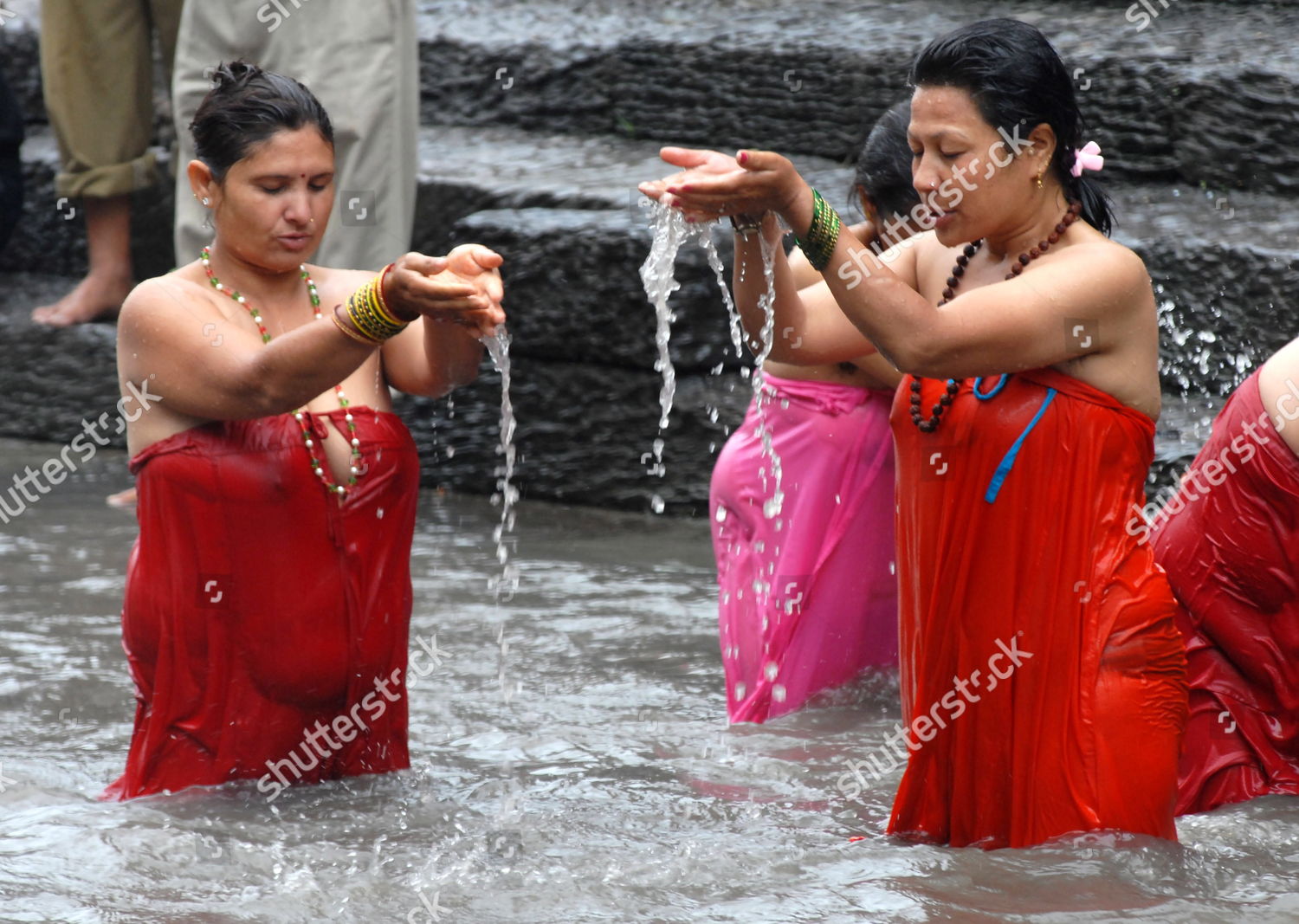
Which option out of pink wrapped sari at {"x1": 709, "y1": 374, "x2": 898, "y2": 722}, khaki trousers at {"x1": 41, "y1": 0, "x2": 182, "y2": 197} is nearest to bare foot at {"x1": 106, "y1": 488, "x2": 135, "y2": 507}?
khaki trousers at {"x1": 41, "y1": 0, "x2": 182, "y2": 197}

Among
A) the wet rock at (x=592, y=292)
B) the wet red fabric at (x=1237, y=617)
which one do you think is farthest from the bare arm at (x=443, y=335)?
the wet rock at (x=592, y=292)

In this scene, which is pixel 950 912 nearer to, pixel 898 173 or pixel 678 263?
pixel 898 173

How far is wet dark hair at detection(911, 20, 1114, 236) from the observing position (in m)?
3.02

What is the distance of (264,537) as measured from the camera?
351 centimetres

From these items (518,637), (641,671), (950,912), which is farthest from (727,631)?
(950,912)

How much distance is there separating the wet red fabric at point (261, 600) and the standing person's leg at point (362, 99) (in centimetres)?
238

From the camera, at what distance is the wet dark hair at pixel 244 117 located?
11.5 feet

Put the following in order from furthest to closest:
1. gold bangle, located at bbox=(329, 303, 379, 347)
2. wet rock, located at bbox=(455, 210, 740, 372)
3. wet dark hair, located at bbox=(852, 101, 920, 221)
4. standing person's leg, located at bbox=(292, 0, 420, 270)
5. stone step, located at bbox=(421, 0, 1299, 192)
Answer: wet rock, located at bbox=(455, 210, 740, 372) < stone step, located at bbox=(421, 0, 1299, 192) < standing person's leg, located at bbox=(292, 0, 420, 270) < wet dark hair, located at bbox=(852, 101, 920, 221) < gold bangle, located at bbox=(329, 303, 379, 347)

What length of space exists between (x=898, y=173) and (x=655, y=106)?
139 inches

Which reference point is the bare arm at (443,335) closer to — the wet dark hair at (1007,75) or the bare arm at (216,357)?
the bare arm at (216,357)

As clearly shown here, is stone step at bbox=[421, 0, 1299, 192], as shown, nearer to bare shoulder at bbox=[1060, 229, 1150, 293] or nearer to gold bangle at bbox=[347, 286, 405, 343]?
bare shoulder at bbox=[1060, 229, 1150, 293]

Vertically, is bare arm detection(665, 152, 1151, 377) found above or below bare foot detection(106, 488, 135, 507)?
above

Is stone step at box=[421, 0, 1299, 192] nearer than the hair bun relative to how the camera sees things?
No

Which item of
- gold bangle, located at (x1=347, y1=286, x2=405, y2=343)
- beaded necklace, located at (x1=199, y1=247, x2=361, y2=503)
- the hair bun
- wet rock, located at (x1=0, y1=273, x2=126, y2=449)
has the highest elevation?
the hair bun
